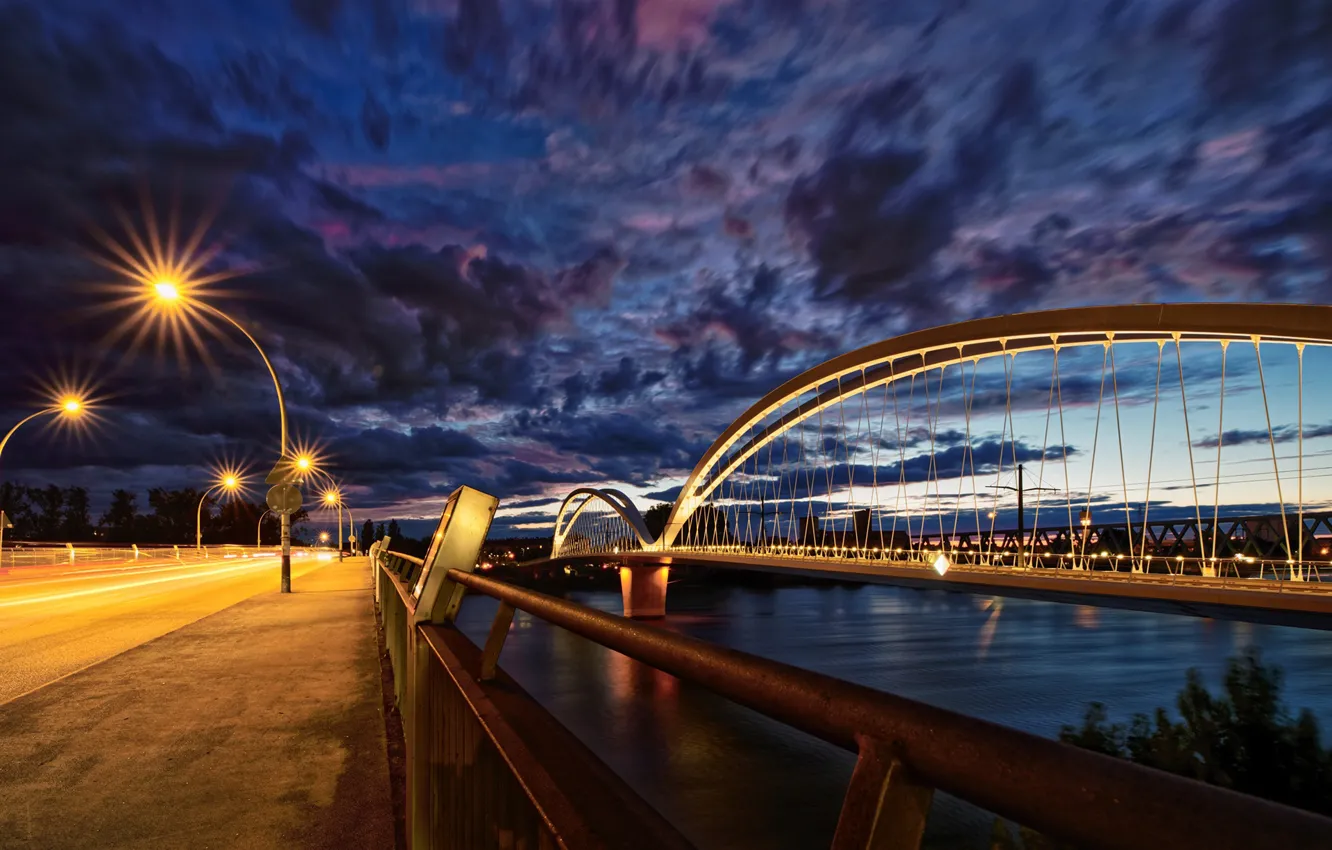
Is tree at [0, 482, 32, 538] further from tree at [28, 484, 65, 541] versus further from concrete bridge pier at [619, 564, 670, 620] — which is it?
concrete bridge pier at [619, 564, 670, 620]

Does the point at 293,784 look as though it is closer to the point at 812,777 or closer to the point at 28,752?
the point at 28,752

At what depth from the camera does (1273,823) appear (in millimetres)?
469

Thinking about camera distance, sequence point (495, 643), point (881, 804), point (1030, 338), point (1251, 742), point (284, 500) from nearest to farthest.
Result: point (881, 804) → point (495, 643) → point (1251, 742) → point (284, 500) → point (1030, 338)

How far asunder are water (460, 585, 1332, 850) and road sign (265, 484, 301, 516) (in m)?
10.7

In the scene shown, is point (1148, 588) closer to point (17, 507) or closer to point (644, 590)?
point (644, 590)

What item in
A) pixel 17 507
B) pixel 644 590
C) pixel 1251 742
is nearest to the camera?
pixel 1251 742

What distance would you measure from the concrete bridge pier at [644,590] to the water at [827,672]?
5.82 ft

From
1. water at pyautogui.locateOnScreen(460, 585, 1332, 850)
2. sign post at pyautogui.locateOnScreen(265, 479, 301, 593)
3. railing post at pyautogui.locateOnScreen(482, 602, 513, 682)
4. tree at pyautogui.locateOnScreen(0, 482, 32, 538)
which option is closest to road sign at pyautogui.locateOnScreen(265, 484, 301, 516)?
sign post at pyautogui.locateOnScreen(265, 479, 301, 593)

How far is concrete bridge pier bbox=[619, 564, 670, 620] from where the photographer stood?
201 feet

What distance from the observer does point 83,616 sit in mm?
12336

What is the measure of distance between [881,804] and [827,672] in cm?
1665

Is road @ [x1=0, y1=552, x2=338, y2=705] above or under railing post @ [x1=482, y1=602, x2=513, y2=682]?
under

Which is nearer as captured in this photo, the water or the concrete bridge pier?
the water

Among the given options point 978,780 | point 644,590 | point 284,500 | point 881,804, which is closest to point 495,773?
point 881,804
